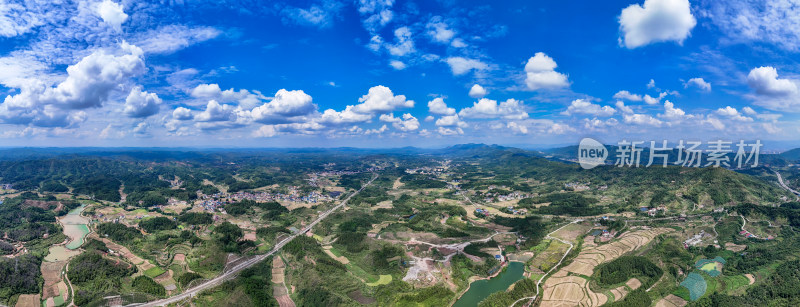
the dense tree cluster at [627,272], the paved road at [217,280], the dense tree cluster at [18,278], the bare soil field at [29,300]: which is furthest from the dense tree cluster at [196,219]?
the dense tree cluster at [627,272]

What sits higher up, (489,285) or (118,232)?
(118,232)

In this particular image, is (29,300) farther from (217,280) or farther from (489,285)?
(489,285)

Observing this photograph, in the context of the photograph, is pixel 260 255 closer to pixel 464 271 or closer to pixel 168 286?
pixel 168 286

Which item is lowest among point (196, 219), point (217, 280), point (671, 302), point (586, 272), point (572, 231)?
point (217, 280)

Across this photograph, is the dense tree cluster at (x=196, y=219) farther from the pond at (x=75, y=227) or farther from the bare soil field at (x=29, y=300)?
the bare soil field at (x=29, y=300)

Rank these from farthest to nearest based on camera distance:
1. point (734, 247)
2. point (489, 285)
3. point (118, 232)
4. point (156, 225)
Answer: point (156, 225) < point (118, 232) < point (734, 247) < point (489, 285)

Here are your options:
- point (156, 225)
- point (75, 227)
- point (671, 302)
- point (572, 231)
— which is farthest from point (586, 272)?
point (75, 227)
